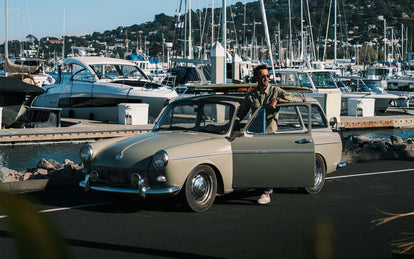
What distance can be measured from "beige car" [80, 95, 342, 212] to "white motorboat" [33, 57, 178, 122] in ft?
58.3

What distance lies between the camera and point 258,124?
28.7 ft

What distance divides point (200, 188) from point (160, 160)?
2.33 feet

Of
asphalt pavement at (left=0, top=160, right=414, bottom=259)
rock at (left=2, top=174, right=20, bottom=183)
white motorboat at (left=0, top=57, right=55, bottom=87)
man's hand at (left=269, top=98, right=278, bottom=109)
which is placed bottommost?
rock at (left=2, top=174, right=20, bottom=183)

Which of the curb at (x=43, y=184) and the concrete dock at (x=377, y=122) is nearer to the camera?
the curb at (x=43, y=184)

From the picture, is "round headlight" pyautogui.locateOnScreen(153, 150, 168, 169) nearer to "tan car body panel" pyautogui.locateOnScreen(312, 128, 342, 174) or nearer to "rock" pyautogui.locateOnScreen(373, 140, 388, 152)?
"tan car body panel" pyautogui.locateOnScreen(312, 128, 342, 174)

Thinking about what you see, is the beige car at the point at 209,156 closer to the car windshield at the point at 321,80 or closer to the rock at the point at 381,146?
the rock at the point at 381,146

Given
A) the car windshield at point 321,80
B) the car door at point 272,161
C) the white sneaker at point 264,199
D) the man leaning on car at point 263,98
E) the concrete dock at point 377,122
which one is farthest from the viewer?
the car windshield at point 321,80

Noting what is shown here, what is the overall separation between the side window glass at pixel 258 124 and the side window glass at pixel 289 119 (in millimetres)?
388

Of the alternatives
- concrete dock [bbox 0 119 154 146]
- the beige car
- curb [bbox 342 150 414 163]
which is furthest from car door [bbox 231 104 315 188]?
concrete dock [bbox 0 119 154 146]

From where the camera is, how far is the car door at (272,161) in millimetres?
8289

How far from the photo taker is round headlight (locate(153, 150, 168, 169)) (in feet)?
24.9

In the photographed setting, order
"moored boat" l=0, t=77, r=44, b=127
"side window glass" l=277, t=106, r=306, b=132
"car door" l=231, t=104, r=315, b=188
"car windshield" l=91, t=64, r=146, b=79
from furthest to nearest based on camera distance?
1. "car windshield" l=91, t=64, r=146, b=79
2. "moored boat" l=0, t=77, r=44, b=127
3. "side window glass" l=277, t=106, r=306, b=132
4. "car door" l=231, t=104, r=315, b=188

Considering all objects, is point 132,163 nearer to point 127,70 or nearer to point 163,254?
point 163,254

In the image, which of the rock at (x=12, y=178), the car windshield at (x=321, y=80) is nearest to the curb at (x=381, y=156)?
the rock at (x=12, y=178)
